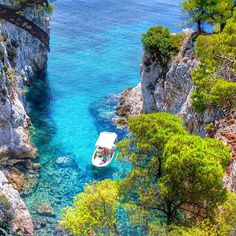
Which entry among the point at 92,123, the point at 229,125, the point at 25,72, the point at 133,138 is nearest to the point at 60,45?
the point at 25,72

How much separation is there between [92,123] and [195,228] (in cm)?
3999

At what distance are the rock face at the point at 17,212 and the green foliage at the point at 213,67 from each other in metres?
20.5

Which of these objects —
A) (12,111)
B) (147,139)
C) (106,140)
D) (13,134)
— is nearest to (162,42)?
(106,140)

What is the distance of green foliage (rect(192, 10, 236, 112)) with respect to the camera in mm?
40531

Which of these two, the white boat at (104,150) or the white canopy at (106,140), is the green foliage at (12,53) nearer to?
the white canopy at (106,140)

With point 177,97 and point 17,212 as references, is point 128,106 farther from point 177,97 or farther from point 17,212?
point 17,212

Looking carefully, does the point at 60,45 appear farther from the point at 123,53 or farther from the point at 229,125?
the point at 229,125

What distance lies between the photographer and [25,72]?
69.3m

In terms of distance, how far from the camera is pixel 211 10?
165 feet

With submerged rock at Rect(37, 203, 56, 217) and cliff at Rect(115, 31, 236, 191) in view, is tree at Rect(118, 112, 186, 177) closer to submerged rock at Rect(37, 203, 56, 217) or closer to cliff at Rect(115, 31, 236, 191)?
cliff at Rect(115, 31, 236, 191)

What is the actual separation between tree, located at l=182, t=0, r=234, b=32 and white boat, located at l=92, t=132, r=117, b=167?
19.2m

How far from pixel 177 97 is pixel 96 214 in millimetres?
30050

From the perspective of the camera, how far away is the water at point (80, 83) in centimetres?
4825

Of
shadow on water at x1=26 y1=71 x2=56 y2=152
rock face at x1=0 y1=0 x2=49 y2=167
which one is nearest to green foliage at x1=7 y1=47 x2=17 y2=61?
rock face at x1=0 y1=0 x2=49 y2=167
